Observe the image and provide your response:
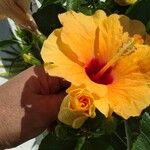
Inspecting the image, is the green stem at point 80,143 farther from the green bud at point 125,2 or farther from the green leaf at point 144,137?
the green bud at point 125,2

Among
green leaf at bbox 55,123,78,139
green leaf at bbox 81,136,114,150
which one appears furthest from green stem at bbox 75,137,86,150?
green leaf at bbox 55,123,78,139

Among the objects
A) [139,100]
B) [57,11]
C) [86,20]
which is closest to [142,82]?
[139,100]

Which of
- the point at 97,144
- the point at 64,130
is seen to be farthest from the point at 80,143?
the point at 64,130

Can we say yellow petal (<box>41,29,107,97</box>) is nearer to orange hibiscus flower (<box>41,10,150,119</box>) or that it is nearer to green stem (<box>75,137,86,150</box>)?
orange hibiscus flower (<box>41,10,150,119</box>)

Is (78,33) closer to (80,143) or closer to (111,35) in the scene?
(111,35)

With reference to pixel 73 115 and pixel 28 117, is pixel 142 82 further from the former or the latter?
pixel 28 117
